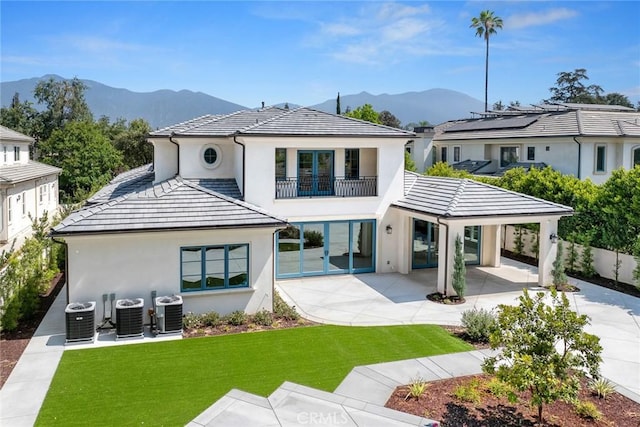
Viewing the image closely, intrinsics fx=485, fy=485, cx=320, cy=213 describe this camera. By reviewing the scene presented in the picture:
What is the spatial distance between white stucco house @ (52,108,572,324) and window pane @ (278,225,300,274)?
41 mm

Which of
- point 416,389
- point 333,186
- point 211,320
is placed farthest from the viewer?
point 333,186

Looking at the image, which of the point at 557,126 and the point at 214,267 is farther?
the point at 557,126

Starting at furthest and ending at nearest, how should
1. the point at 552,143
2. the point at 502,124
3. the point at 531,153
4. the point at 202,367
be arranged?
the point at 502,124 < the point at 531,153 < the point at 552,143 < the point at 202,367

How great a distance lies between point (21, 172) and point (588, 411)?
108 ft

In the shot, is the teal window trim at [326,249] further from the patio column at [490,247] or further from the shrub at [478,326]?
the shrub at [478,326]

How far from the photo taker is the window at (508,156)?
3525cm

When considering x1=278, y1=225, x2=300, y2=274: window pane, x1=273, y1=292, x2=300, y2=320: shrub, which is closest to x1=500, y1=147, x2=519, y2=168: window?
x1=278, y1=225, x2=300, y2=274: window pane

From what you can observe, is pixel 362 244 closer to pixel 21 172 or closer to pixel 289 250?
pixel 289 250

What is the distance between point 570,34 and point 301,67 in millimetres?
15809

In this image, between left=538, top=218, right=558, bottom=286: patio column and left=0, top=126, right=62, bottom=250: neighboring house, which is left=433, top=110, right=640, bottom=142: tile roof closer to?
left=538, top=218, right=558, bottom=286: patio column

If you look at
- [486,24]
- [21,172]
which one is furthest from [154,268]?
[486,24]

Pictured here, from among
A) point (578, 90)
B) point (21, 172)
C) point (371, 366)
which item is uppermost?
point (578, 90)

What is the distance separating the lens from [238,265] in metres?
15.0

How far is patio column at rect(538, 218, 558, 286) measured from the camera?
18.5 meters
